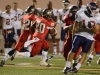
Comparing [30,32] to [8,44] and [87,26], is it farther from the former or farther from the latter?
[8,44]

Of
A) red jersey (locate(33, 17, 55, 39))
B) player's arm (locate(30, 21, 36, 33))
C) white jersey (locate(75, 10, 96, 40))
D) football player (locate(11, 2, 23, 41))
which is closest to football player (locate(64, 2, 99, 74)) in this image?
white jersey (locate(75, 10, 96, 40))

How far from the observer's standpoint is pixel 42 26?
34.4 feet

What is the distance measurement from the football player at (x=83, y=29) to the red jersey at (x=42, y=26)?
1.76 m

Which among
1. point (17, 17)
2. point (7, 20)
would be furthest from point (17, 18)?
point (7, 20)

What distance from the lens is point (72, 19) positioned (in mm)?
9758

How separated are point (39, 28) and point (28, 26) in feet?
1.63

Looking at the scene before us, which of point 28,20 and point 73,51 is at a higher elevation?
point 28,20

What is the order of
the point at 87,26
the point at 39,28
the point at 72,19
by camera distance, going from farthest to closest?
the point at 39,28
the point at 72,19
the point at 87,26

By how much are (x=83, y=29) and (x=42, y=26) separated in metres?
1.94

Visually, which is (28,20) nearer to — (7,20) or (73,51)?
(73,51)

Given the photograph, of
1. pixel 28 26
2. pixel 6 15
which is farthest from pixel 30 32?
pixel 6 15

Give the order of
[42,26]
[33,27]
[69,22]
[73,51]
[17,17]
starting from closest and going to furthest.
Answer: [73,51] < [69,22] < [42,26] < [33,27] < [17,17]

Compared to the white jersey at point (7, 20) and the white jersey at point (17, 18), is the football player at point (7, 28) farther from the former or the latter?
the white jersey at point (17, 18)

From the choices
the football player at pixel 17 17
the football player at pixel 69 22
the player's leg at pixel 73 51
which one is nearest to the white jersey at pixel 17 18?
the football player at pixel 17 17
